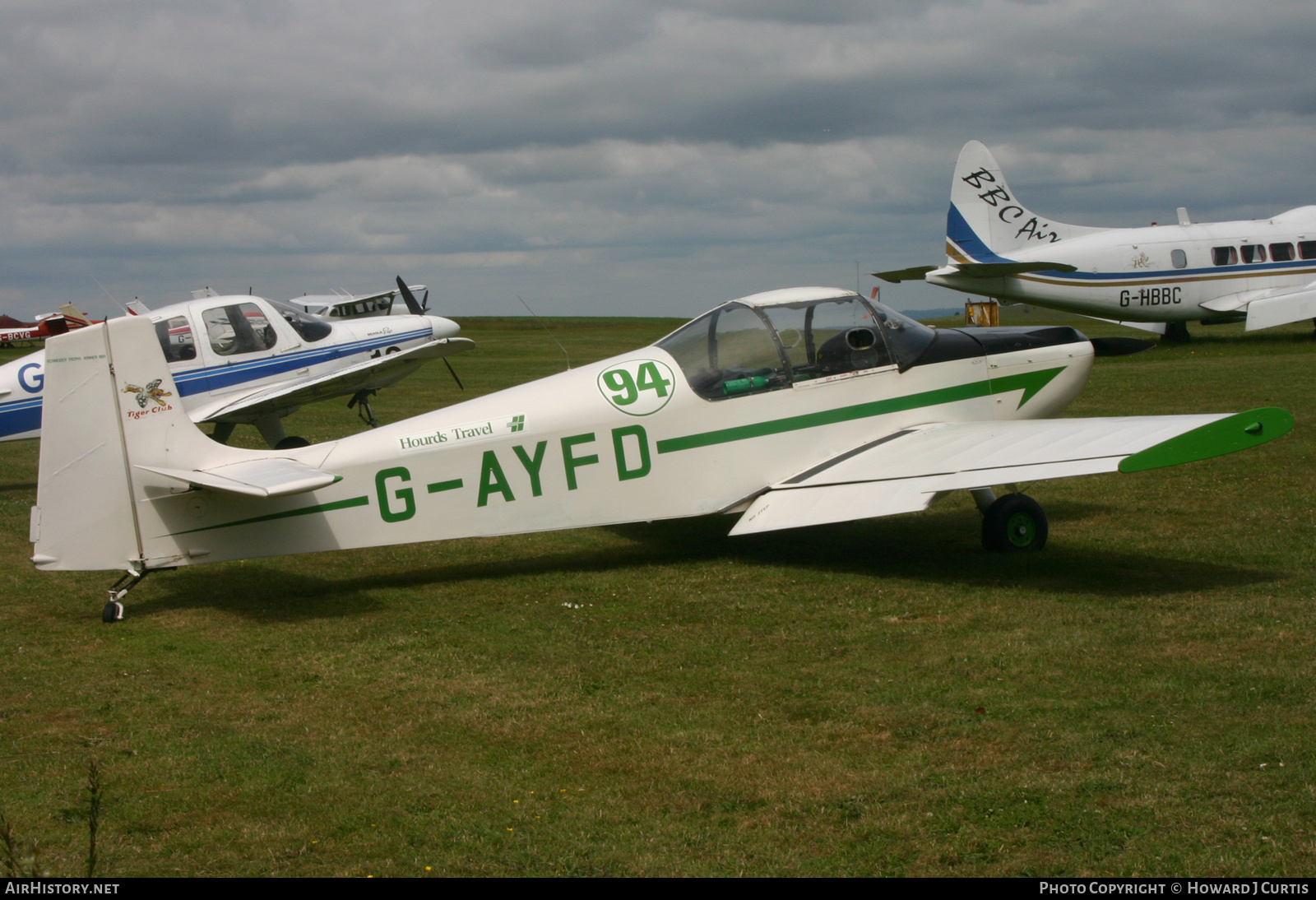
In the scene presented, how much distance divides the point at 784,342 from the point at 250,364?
7904 millimetres

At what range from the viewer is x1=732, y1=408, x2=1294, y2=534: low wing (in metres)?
6.25

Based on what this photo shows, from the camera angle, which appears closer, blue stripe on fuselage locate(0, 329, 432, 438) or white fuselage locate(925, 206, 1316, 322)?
blue stripe on fuselage locate(0, 329, 432, 438)

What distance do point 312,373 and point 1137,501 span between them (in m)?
Answer: 9.87

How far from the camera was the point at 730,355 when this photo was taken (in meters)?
7.96

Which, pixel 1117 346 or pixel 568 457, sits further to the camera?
pixel 1117 346

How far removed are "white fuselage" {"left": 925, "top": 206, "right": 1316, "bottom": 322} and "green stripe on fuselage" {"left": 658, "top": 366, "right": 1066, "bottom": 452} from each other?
57.1 ft

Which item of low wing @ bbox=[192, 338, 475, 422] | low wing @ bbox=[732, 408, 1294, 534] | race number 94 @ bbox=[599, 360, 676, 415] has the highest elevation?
low wing @ bbox=[192, 338, 475, 422]

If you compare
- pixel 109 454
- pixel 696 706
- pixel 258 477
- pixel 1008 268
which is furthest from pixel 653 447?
pixel 1008 268

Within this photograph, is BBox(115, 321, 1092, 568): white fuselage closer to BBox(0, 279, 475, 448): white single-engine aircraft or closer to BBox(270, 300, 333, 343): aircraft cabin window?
BBox(0, 279, 475, 448): white single-engine aircraft

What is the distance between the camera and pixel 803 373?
26.4 ft

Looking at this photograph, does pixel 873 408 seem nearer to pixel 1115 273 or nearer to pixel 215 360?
pixel 215 360

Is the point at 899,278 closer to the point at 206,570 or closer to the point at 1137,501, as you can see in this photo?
the point at 1137,501

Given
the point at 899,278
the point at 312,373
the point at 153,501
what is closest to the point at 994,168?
the point at 899,278

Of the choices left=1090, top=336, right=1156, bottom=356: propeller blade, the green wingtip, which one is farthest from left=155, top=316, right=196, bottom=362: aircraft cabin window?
the green wingtip
